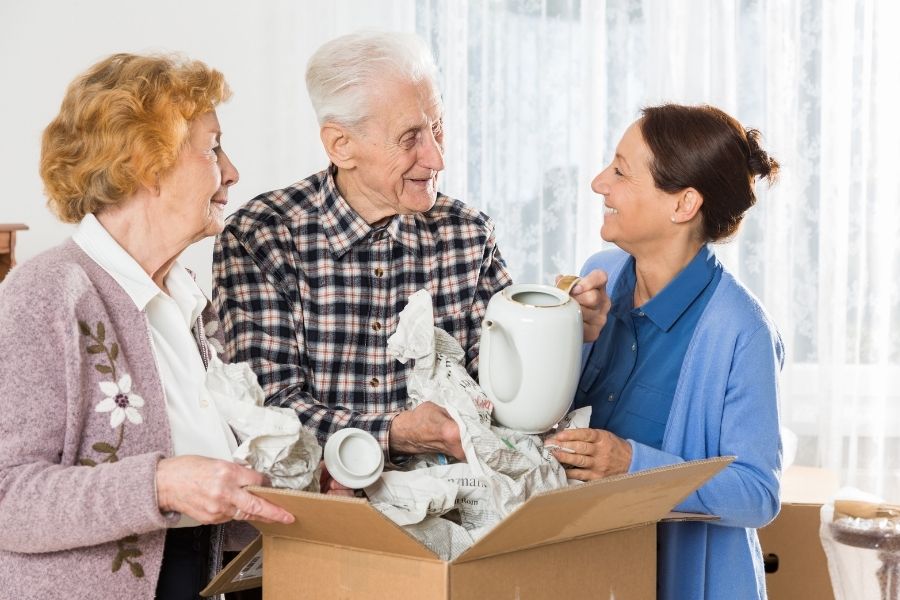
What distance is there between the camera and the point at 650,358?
1.60 m

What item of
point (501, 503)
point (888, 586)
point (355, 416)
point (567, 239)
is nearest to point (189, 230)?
point (355, 416)

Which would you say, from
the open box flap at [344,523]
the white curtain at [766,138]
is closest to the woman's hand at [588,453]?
the open box flap at [344,523]

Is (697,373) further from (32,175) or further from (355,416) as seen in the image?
(32,175)

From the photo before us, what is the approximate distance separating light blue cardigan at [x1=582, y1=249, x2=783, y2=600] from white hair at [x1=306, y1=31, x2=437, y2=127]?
592mm

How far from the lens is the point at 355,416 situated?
1517 millimetres

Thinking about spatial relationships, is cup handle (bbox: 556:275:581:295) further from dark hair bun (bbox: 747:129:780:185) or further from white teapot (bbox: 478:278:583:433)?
dark hair bun (bbox: 747:129:780:185)

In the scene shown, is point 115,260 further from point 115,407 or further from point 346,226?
point 346,226

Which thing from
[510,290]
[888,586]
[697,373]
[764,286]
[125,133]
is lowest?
[764,286]

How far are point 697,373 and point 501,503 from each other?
1.32ft

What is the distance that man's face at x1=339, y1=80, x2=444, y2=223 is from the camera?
165cm

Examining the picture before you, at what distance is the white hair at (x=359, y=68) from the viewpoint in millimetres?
1637

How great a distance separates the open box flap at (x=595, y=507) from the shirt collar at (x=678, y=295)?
41cm

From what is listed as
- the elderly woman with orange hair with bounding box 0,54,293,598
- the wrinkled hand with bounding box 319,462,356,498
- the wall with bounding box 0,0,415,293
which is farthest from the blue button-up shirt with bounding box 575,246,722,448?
the wall with bounding box 0,0,415,293

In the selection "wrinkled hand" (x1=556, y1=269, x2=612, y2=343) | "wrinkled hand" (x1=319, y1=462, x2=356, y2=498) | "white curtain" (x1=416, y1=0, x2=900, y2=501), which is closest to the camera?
"wrinkled hand" (x1=319, y1=462, x2=356, y2=498)
